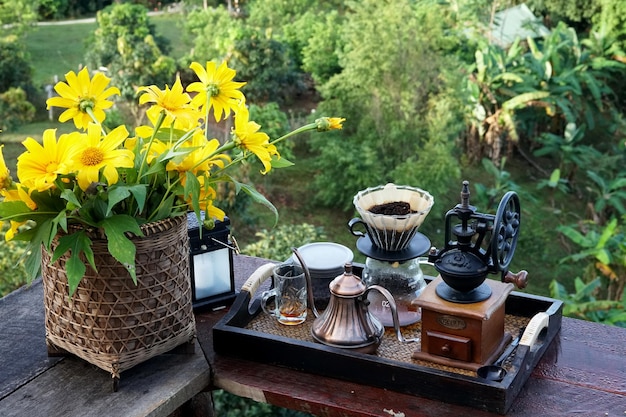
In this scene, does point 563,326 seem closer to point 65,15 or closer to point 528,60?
point 528,60

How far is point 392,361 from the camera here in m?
1.72

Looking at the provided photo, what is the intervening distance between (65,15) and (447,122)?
8.68 metres

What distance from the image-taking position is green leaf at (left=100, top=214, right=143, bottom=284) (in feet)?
5.15

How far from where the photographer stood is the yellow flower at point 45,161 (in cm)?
153

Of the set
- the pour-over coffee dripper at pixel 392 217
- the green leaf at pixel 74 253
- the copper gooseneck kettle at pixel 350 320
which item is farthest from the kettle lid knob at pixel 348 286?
the green leaf at pixel 74 253

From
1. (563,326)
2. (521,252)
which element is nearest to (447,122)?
(521,252)

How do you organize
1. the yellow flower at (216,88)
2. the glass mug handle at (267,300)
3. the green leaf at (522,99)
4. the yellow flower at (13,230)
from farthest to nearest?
the green leaf at (522,99) < the glass mug handle at (267,300) < the yellow flower at (216,88) < the yellow flower at (13,230)

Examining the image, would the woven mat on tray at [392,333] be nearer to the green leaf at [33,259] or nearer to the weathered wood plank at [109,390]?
the weathered wood plank at [109,390]

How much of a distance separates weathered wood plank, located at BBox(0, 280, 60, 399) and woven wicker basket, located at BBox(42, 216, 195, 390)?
0.11 metres

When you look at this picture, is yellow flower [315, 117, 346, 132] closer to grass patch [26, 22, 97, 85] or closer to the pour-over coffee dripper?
the pour-over coffee dripper

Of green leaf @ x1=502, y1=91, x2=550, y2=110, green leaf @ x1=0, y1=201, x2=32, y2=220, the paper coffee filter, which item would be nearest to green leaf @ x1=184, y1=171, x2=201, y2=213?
green leaf @ x1=0, y1=201, x2=32, y2=220

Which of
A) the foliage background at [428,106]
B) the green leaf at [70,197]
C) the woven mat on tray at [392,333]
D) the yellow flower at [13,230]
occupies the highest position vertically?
the green leaf at [70,197]

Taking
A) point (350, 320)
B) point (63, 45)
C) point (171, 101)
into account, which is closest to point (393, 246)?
point (350, 320)

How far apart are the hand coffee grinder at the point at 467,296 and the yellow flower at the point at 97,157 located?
662 mm
